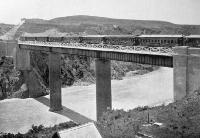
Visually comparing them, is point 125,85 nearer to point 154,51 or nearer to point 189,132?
point 154,51

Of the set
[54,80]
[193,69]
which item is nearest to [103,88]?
[193,69]

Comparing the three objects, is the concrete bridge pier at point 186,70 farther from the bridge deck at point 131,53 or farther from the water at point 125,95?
the water at point 125,95

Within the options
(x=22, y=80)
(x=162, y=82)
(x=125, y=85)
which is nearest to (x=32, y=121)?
(x=22, y=80)

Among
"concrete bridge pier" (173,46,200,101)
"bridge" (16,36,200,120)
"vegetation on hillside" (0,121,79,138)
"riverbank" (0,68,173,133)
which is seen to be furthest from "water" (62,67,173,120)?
"concrete bridge pier" (173,46,200,101)

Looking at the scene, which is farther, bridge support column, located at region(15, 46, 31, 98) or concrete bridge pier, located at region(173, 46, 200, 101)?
bridge support column, located at region(15, 46, 31, 98)

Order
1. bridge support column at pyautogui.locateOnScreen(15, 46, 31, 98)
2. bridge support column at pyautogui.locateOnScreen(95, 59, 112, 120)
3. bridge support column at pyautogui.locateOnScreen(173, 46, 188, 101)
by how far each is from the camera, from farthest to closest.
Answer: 1. bridge support column at pyautogui.locateOnScreen(15, 46, 31, 98)
2. bridge support column at pyautogui.locateOnScreen(95, 59, 112, 120)
3. bridge support column at pyautogui.locateOnScreen(173, 46, 188, 101)

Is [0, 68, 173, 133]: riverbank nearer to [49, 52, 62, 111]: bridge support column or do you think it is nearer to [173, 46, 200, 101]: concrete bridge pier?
[49, 52, 62, 111]: bridge support column

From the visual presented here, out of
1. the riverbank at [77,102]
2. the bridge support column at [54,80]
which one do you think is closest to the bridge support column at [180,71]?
the riverbank at [77,102]

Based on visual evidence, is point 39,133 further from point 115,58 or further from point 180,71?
point 180,71
